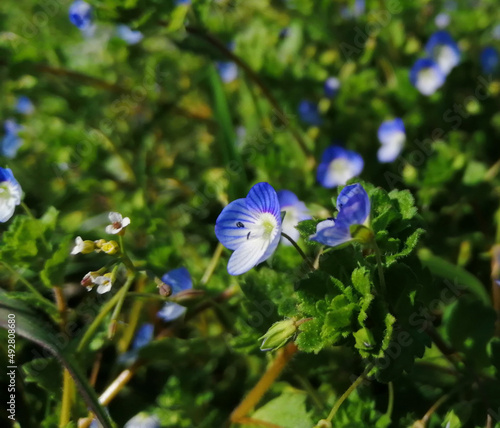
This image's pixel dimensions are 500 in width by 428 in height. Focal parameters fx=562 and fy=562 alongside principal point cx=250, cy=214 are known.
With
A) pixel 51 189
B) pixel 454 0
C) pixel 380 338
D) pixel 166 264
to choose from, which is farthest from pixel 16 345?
pixel 454 0

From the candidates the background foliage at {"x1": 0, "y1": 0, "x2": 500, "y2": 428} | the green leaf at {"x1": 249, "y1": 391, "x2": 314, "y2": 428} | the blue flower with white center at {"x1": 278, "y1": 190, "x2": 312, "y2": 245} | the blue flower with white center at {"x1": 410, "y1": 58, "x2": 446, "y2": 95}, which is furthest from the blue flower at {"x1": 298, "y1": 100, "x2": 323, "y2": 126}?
the green leaf at {"x1": 249, "y1": 391, "x2": 314, "y2": 428}

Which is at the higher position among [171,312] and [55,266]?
[55,266]

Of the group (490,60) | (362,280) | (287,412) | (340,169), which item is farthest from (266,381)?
(490,60)

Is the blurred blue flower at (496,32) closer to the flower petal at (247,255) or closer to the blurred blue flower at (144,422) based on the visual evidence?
the flower petal at (247,255)

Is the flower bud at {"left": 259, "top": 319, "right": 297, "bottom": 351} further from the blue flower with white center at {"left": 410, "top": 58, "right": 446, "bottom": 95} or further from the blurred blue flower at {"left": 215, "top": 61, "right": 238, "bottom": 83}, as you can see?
the blurred blue flower at {"left": 215, "top": 61, "right": 238, "bottom": 83}

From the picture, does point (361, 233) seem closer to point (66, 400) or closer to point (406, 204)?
point (406, 204)

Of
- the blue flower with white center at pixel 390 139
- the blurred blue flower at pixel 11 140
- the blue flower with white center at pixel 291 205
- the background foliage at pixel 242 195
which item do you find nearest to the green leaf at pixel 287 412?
the background foliage at pixel 242 195
